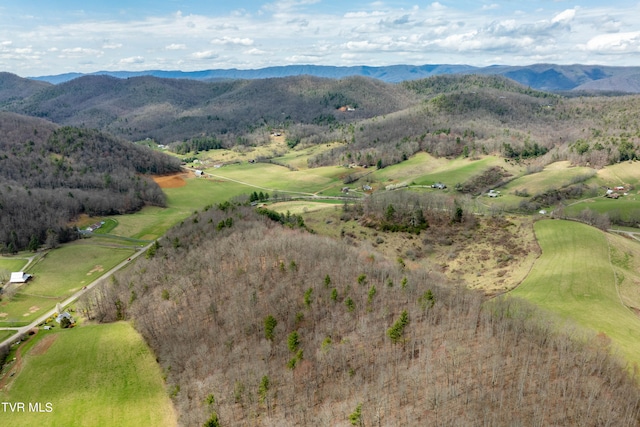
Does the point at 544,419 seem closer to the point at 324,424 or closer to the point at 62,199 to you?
the point at 324,424

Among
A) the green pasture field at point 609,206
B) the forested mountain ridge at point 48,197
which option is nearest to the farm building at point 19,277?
the forested mountain ridge at point 48,197

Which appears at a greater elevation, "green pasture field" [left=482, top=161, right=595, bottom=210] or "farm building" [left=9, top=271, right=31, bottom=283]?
"green pasture field" [left=482, top=161, right=595, bottom=210]

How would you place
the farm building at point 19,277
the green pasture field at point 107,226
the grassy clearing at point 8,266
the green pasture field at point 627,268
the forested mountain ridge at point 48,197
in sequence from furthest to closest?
the green pasture field at point 107,226 → the forested mountain ridge at point 48,197 → the grassy clearing at point 8,266 → the farm building at point 19,277 → the green pasture field at point 627,268

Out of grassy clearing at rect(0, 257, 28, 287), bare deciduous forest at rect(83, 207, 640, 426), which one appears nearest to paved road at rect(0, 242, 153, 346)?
bare deciduous forest at rect(83, 207, 640, 426)

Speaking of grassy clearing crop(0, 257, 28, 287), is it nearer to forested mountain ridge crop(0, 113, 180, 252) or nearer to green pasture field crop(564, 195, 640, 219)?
forested mountain ridge crop(0, 113, 180, 252)

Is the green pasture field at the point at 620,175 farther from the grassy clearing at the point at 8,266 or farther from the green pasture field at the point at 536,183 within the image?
the grassy clearing at the point at 8,266

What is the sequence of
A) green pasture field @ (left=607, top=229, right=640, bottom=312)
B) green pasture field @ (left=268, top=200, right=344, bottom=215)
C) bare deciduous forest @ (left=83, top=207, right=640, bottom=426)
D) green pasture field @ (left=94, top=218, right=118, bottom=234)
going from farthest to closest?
green pasture field @ (left=268, top=200, right=344, bottom=215)
green pasture field @ (left=94, top=218, right=118, bottom=234)
green pasture field @ (left=607, top=229, right=640, bottom=312)
bare deciduous forest @ (left=83, top=207, right=640, bottom=426)
